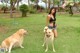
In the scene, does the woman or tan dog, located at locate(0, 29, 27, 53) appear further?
the woman

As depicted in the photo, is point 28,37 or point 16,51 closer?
point 16,51

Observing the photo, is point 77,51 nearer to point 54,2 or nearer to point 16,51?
point 16,51

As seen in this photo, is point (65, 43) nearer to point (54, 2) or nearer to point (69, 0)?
point (69, 0)

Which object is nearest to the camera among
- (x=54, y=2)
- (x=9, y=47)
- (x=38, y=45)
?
(x=9, y=47)

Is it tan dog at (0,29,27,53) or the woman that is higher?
the woman

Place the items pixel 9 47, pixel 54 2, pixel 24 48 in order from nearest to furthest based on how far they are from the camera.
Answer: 1. pixel 9 47
2. pixel 24 48
3. pixel 54 2

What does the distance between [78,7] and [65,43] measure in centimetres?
2238

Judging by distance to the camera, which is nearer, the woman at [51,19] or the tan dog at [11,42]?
the tan dog at [11,42]

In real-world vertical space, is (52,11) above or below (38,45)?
above

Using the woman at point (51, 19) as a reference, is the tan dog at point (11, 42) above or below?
below

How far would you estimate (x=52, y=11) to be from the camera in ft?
29.5

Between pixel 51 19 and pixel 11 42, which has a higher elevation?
pixel 51 19

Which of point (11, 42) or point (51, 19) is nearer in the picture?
point (11, 42)

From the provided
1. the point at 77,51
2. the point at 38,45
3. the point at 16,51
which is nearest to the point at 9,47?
the point at 16,51
